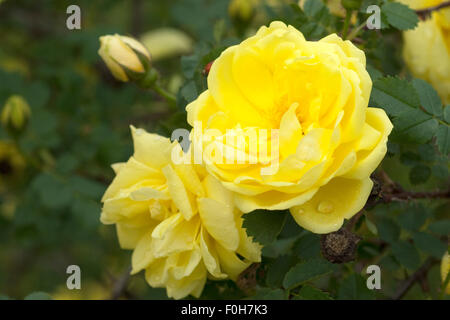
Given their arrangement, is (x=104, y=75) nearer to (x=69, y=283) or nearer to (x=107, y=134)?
(x=107, y=134)

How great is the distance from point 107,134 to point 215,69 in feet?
2.39

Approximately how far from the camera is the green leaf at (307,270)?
33.8 inches

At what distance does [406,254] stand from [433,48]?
0.35 m

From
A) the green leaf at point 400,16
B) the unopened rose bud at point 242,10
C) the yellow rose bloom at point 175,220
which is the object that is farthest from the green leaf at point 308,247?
the unopened rose bud at point 242,10

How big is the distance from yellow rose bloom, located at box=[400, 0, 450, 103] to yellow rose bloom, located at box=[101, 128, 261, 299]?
0.47 m

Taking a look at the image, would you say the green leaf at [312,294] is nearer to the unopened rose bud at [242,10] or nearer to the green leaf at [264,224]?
the green leaf at [264,224]

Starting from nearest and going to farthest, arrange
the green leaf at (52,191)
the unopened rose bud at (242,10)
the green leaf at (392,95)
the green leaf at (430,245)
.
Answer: the green leaf at (392,95) → the green leaf at (430,245) → the green leaf at (52,191) → the unopened rose bud at (242,10)

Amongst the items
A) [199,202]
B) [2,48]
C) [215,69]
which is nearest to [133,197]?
[199,202]

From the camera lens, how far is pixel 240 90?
0.81 metres

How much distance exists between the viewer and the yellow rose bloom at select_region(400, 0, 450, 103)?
1.03 meters

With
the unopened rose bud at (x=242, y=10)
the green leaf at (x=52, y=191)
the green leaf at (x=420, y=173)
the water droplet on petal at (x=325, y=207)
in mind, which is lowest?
the green leaf at (x=52, y=191)

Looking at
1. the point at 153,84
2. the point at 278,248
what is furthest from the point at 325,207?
the point at 153,84

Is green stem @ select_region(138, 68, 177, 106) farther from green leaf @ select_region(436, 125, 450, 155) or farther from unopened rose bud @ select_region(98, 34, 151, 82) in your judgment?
green leaf @ select_region(436, 125, 450, 155)

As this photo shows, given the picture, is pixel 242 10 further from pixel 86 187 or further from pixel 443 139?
pixel 443 139
